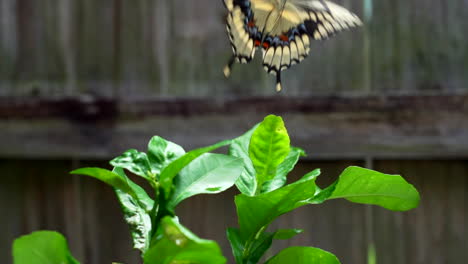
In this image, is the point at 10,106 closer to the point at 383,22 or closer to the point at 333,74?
the point at 333,74

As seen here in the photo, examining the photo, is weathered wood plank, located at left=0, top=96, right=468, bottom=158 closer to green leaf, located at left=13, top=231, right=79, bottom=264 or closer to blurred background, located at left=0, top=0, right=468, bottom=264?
blurred background, located at left=0, top=0, right=468, bottom=264

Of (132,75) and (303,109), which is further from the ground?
(132,75)

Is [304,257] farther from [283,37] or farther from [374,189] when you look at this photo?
[283,37]

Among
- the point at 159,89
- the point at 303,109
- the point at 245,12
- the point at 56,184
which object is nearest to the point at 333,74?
the point at 303,109

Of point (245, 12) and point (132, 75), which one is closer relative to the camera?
point (245, 12)

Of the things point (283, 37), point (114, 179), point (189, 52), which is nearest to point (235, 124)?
point (189, 52)

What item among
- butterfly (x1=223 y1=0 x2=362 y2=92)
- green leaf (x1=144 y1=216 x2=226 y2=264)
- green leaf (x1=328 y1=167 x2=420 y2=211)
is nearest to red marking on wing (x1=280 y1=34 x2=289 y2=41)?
butterfly (x1=223 y1=0 x2=362 y2=92)

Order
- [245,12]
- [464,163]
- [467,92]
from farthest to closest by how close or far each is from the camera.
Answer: [464,163] → [467,92] → [245,12]

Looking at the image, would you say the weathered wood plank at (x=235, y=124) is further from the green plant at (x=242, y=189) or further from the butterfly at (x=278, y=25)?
the green plant at (x=242, y=189)
